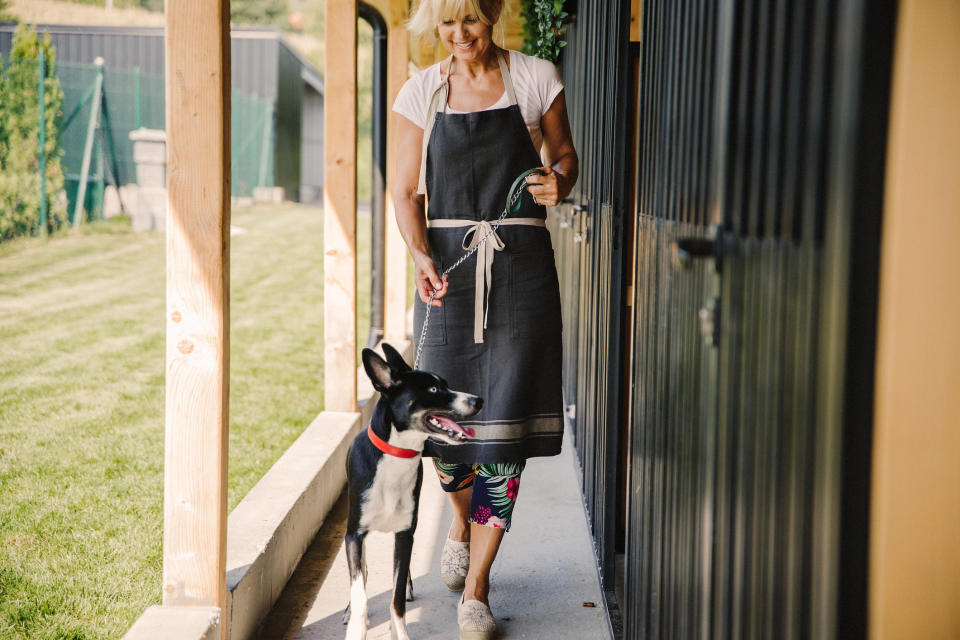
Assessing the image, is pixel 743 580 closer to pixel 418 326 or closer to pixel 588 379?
pixel 418 326

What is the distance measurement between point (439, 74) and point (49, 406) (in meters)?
3.52

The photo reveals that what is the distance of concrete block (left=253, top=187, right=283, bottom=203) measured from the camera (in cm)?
2016

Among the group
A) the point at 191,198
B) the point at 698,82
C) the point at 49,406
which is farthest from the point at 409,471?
the point at 49,406

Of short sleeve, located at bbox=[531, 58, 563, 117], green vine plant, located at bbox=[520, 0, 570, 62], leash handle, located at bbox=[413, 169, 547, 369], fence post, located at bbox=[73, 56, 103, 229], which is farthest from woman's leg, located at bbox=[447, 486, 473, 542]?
fence post, located at bbox=[73, 56, 103, 229]

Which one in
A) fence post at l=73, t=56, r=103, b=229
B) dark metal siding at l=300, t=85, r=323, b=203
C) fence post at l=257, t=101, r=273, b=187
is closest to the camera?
fence post at l=73, t=56, r=103, b=229

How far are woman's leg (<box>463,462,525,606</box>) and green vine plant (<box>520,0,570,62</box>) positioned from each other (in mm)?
2794

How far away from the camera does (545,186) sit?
2539 mm

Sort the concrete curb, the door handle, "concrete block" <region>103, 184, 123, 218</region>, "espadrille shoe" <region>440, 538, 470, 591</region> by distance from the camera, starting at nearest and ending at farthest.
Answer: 1. the door handle
2. the concrete curb
3. "espadrille shoe" <region>440, 538, 470, 591</region>
4. "concrete block" <region>103, 184, 123, 218</region>

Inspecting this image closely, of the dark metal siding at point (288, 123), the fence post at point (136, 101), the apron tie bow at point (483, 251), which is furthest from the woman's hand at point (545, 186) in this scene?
the dark metal siding at point (288, 123)

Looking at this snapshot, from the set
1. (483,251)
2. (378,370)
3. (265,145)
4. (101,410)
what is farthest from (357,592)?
(265,145)

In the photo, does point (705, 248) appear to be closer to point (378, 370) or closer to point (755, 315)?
point (755, 315)

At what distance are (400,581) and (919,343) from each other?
1.95 m

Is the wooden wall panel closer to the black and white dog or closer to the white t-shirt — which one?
the white t-shirt

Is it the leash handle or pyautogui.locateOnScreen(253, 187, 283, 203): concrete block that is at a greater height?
pyautogui.locateOnScreen(253, 187, 283, 203): concrete block
